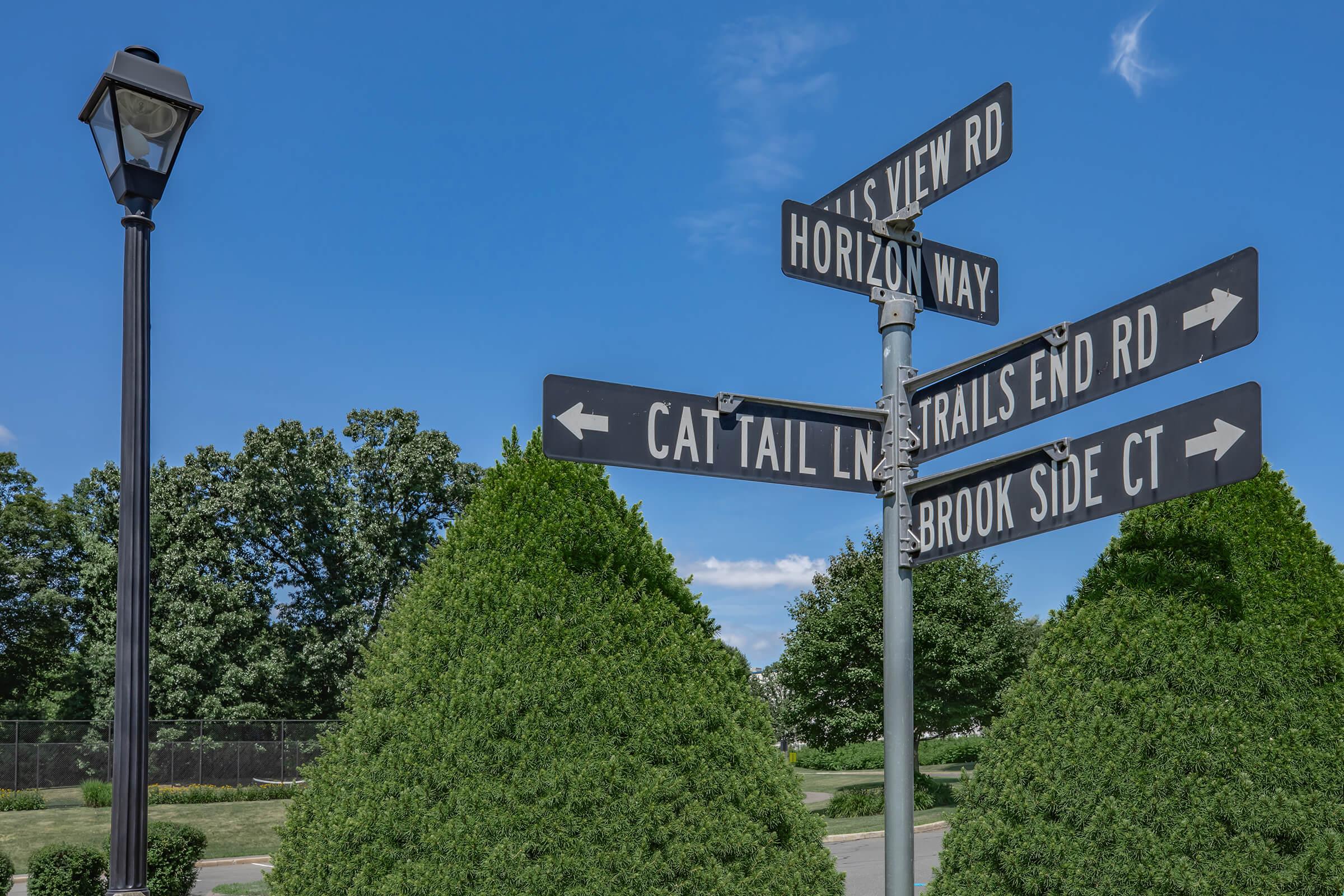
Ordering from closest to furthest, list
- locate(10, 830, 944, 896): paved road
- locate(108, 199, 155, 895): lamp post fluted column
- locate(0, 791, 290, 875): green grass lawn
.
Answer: locate(108, 199, 155, 895): lamp post fluted column, locate(10, 830, 944, 896): paved road, locate(0, 791, 290, 875): green grass lawn

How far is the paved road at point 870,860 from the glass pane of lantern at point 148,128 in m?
12.0

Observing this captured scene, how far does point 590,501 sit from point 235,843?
78.7 ft

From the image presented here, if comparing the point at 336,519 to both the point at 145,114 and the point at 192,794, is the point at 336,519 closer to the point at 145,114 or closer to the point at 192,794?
the point at 192,794

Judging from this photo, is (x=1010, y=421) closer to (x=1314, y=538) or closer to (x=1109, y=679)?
(x=1109, y=679)

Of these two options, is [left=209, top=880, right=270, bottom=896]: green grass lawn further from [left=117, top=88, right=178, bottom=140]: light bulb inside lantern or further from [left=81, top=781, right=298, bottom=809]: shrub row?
[left=117, top=88, right=178, bottom=140]: light bulb inside lantern

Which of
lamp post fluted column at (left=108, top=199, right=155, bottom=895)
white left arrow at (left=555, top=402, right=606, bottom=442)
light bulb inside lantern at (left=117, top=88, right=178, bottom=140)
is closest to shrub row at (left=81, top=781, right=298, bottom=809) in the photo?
lamp post fluted column at (left=108, top=199, right=155, bottom=895)

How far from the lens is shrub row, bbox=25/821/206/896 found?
13695mm

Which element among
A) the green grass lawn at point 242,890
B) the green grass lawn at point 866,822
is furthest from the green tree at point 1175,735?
the green grass lawn at point 866,822

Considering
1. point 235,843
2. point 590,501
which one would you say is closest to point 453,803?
point 590,501

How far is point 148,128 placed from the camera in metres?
5.23

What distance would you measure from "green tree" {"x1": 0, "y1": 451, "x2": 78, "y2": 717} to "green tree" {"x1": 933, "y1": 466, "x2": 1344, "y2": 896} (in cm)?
4511

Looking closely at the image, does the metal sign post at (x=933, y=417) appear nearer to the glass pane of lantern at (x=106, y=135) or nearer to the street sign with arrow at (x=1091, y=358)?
the street sign with arrow at (x=1091, y=358)

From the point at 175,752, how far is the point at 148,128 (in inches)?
1378

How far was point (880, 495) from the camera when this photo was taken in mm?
3990
